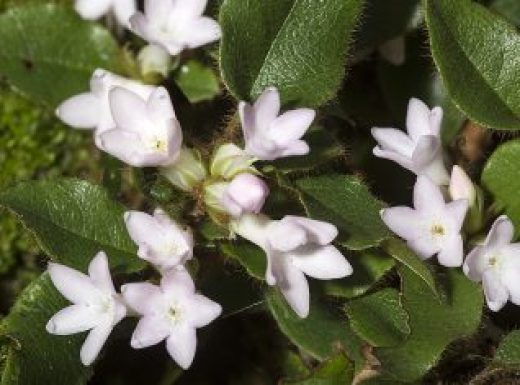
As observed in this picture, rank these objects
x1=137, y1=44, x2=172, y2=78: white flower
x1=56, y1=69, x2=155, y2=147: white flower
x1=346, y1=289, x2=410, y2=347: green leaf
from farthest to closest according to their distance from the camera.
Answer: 1. x1=137, y1=44, x2=172, y2=78: white flower
2. x1=56, y1=69, x2=155, y2=147: white flower
3. x1=346, y1=289, x2=410, y2=347: green leaf

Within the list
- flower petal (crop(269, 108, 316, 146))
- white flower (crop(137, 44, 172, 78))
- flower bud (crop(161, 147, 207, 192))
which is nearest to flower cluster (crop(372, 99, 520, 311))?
flower petal (crop(269, 108, 316, 146))

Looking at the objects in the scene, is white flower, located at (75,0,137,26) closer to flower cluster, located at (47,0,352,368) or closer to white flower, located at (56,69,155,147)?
white flower, located at (56,69,155,147)

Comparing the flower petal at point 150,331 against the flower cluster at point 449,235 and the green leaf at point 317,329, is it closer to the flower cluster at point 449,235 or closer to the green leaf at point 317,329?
the green leaf at point 317,329

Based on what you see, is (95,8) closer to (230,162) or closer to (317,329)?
(230,162)

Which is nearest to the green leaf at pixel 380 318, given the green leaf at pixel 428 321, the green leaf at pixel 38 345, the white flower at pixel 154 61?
the green leaf at pixel 428 321

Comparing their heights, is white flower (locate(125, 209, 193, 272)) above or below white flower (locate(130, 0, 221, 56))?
below

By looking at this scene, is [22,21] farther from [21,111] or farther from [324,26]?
[324,26]
